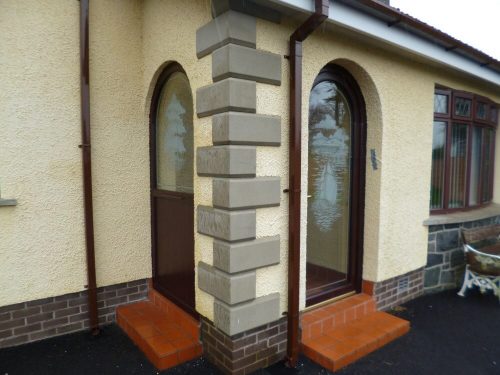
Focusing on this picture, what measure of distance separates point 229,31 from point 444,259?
408 centimetres

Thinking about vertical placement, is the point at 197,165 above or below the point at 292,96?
below

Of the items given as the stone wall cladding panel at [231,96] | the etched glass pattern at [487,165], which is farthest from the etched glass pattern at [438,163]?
the stone wall cladding panel at [231,96]

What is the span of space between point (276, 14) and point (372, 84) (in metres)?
1.38

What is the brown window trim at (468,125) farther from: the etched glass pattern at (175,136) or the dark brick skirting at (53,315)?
the dark brick skirting at (53,315)

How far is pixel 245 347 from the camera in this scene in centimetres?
277

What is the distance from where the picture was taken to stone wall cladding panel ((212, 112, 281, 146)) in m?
2.50

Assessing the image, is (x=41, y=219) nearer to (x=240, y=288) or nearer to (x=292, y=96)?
(x=240, y=288)

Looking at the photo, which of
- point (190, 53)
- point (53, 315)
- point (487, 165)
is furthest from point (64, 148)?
point (487, 165)

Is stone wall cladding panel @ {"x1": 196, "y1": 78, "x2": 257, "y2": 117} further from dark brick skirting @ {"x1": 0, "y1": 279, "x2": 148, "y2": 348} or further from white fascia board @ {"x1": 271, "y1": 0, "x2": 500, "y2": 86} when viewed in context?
dark brick skirting @ {"x1": 0, "y1": 279, "x2": 148, "y2": 348}

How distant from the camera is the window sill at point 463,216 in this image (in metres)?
4.35

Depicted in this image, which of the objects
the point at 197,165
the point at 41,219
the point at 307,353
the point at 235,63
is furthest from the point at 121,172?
the point at 307,353

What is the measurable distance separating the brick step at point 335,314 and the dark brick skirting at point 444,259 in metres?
1.30

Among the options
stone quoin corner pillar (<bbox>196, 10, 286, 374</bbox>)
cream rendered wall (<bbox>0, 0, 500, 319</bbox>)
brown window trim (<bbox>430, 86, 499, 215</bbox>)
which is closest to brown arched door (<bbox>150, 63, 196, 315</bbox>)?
cream rendered wall (<bbox>0, 0, 500, 319</bbox>)

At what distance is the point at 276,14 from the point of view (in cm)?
272
